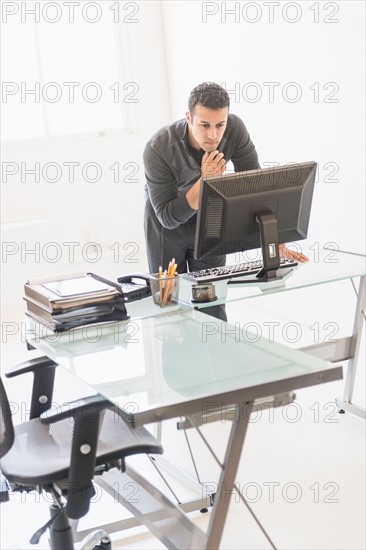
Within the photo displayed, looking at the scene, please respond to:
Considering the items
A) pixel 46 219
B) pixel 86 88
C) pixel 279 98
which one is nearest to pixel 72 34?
pixel 86 88

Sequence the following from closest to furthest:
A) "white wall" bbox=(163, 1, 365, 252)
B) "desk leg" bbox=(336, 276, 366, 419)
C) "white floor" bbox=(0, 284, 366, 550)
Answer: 1. "white floor" bbox=(0, 284, 366, 550)
2. "desk leg" bbox=(336, 276, 366, 419)
3. "white wall" bbox=(163, 1, 365, 252)

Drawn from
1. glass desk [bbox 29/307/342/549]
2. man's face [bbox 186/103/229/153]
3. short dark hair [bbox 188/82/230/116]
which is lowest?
glass desk [bbox 29/307/342/549]

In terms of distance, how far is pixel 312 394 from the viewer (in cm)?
428

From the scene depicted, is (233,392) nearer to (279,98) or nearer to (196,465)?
(196,465)

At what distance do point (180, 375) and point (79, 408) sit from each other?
11.4 inches

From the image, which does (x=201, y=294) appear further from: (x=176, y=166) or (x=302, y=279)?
(x=176, y=166)

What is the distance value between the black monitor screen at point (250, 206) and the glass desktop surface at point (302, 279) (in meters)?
0.15

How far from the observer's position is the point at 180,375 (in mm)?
2400

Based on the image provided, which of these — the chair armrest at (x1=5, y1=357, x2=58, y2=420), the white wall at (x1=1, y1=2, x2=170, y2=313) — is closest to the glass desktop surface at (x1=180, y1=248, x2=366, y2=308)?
the chair armrest at (x1=5, y1=357, x2=58, y2=420)

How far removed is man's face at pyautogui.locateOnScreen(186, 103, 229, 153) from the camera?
3.44 m

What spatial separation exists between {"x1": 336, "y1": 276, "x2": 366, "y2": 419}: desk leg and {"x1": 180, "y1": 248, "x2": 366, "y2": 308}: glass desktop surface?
20 centimetres

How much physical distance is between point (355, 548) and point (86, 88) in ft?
14.1

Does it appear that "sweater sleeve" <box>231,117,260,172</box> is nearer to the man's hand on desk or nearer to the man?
the man

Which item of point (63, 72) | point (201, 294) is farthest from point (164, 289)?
point (63, 72)
